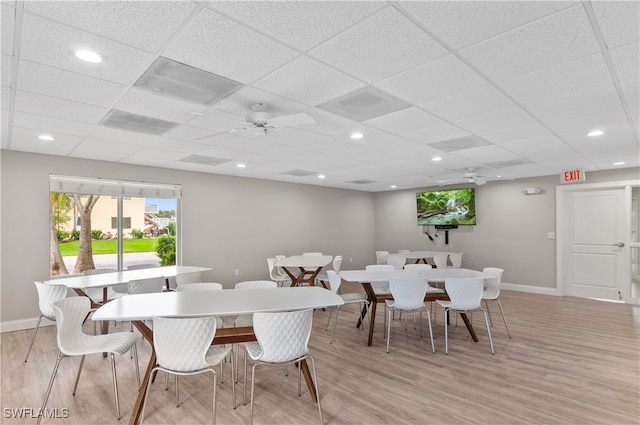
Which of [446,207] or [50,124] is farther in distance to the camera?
[446,207]

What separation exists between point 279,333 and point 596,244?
7.49 metres

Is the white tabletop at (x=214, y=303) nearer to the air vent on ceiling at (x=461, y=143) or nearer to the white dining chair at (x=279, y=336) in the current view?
the white dining chair at (x=279, y=336)

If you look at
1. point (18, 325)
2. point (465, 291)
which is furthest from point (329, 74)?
point (18, 325)

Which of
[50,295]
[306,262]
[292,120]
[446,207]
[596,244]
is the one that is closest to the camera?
[292,120]

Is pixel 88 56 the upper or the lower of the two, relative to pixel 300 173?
upper

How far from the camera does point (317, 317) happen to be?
558 cm

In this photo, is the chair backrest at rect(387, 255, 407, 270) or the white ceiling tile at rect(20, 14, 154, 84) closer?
the white ceiling tile at rect(20, 14, 154, 84)

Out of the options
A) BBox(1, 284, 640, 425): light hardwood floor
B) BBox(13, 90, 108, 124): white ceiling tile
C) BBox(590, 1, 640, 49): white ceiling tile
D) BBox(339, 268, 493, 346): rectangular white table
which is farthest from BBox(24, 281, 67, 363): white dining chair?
BBox(590, 1, 640, 49): white ceiling tile

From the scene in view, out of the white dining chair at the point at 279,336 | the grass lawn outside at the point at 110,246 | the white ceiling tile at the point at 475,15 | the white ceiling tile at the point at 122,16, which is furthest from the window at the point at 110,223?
the white ceiling tile at the point at 475,15

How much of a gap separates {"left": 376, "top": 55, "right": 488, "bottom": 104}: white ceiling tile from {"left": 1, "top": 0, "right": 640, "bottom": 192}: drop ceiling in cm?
2

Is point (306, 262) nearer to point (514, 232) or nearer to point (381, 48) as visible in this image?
point (381, 48)

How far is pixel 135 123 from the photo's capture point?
369cm

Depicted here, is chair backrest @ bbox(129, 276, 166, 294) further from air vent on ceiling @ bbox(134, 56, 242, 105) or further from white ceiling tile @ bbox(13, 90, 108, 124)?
air vent on ceiling @ bbox(134, 56, 242, 105)

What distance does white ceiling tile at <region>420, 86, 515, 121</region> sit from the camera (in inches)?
114
